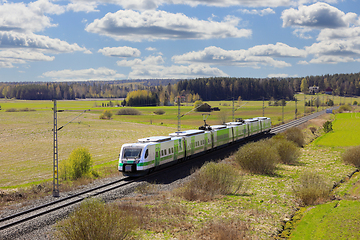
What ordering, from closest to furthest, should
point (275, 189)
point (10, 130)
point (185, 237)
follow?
point (185, 237) < point (275, 189) < point (10, 130)

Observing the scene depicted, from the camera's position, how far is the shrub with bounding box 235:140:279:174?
31.0 m

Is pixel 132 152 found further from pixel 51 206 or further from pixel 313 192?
pixel 313 192

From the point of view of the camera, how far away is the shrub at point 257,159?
102ft

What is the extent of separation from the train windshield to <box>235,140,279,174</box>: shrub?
10.0 metres

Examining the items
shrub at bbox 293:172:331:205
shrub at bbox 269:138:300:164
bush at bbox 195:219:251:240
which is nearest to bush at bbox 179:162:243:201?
shrub at bbox 293:172:331:205

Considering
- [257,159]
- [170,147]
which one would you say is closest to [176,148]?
[170,147]

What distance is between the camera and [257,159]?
31.0m

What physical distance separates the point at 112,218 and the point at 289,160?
1181 inches

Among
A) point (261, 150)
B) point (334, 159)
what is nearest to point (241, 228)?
point (261, 150)

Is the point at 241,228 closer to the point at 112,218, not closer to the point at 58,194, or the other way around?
the point at 112,218

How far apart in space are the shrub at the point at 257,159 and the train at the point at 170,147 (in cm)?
650

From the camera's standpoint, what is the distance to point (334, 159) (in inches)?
1578

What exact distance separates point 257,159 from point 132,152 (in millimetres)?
11768

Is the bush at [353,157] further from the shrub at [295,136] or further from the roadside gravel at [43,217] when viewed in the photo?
the roadside gravel at [43,217]
